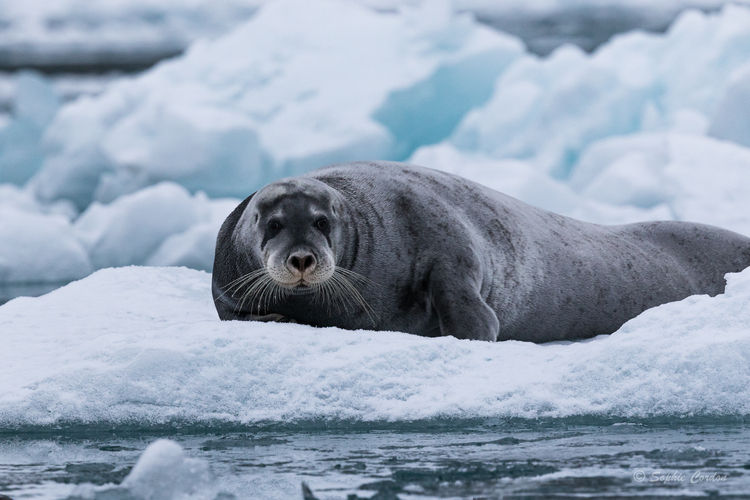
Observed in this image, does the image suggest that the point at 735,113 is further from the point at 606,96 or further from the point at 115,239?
the point at 115,239

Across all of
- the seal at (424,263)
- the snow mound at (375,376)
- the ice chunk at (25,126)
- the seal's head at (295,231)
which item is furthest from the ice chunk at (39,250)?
the snow mound at (375,376)

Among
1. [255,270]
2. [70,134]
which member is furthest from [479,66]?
[255,270]

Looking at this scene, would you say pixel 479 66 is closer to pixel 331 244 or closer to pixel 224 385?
pixel 331 244

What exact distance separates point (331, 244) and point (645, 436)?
1.52 metres

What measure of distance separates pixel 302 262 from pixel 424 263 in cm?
64

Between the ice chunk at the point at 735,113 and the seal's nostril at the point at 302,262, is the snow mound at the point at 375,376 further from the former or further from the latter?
the ice chunk at the point at 735,113

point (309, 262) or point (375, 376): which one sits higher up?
point (309, 262)

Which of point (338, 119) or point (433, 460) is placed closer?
point (433, 460)

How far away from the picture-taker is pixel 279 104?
42.0 feet

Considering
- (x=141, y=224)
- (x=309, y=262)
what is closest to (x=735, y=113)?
Result: (x=141, y=224)

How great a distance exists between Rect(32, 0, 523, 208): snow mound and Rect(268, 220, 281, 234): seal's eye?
8060 millimetres

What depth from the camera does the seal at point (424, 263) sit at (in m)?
3.56

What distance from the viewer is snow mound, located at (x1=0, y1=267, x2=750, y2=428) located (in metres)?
2.74

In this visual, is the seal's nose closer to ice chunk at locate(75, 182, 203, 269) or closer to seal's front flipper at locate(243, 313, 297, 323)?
seal's front flipper at locate(243, 313, 297, 323)
